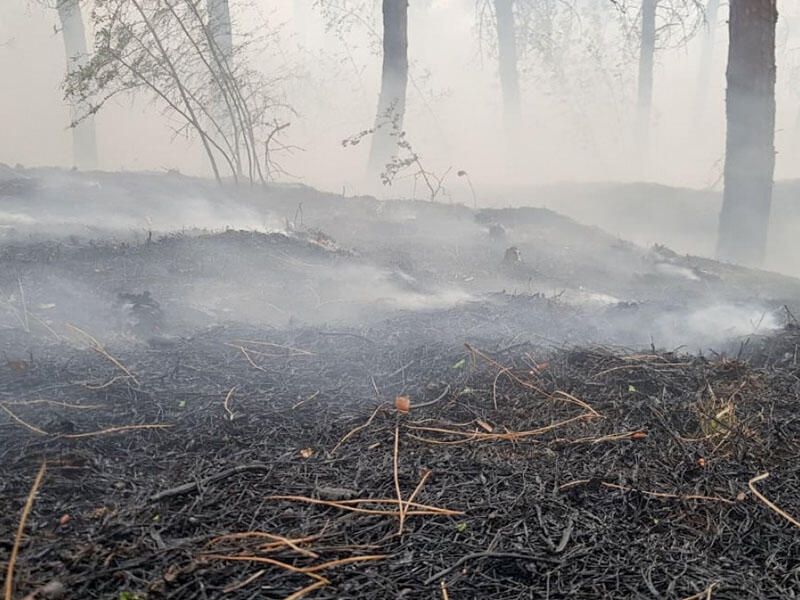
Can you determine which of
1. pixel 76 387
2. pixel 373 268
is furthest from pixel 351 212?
pixel 76 387

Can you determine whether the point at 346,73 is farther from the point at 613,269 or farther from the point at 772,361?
the point at 772,361

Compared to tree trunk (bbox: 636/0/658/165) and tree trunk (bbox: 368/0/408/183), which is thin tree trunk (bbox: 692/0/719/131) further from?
tree trunk (bbox: 368/0/408/183)

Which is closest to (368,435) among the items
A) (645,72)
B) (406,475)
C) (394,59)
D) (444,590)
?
(406,475)

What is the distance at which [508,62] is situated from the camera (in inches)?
913

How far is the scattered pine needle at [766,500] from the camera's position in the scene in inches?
121

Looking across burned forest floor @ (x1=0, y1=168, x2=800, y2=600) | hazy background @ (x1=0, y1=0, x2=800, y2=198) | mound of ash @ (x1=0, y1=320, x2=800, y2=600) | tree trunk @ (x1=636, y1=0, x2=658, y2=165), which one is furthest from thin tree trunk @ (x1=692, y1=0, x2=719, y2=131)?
mound of ash @ (x1=0, y1=320, x2=800, y2=600)

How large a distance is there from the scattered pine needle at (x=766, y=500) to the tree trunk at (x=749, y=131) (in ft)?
24.8

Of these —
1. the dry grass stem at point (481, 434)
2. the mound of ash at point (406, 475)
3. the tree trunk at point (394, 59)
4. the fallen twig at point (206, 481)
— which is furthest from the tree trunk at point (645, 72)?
the fallen twig at point (206, 481)

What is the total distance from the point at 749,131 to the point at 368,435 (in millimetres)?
8563

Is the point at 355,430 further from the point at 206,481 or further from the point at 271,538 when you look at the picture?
the point at 271,538

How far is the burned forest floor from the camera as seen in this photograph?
267cm

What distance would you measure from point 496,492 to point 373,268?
509 cm

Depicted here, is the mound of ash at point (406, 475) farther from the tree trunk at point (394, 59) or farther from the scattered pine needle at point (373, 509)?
the tree trunk at point (394, 59)

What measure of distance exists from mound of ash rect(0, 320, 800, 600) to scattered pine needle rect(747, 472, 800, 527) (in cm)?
2
